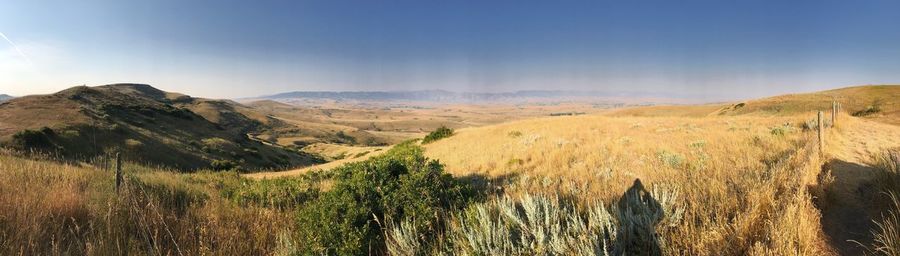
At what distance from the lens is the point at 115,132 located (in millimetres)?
40125

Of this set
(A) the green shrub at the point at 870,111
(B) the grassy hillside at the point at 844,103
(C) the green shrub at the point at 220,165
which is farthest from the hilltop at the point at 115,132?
(A) the green shrub at the point at 870,111

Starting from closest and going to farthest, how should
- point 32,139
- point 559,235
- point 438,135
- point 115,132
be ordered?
point 559,235 → point 32,139 → point 438,135 → point 115,132

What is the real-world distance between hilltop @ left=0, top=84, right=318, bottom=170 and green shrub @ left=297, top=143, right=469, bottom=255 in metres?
30.1

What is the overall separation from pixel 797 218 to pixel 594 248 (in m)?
1.83

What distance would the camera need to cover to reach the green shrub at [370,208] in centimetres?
433

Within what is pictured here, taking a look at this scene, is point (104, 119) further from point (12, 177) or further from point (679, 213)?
point (679, 213)

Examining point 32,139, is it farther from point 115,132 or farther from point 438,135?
point 438,135

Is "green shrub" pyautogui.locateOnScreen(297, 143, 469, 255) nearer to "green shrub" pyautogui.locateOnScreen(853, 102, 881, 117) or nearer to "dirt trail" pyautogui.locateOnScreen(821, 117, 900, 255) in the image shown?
"dirt trail" pyautogui.locateOnScreen(821, 117, 900, 255)

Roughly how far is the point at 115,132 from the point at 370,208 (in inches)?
1920

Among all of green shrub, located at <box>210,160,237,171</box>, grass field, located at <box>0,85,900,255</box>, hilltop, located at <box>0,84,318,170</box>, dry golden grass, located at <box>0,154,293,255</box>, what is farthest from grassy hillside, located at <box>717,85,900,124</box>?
hilltop, located at <box>0,84,318,170</box>

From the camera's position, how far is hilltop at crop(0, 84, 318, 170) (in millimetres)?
32625

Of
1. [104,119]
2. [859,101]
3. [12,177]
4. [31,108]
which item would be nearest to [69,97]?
[31,108]

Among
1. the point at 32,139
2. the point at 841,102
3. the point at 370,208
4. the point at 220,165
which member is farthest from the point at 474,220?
the point at 841,102

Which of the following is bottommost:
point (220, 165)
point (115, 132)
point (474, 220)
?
point (220, 165)
